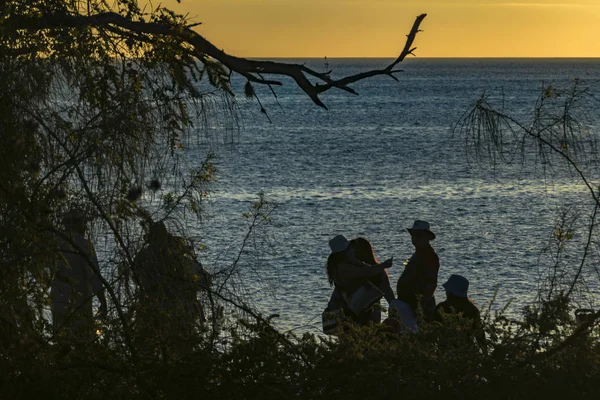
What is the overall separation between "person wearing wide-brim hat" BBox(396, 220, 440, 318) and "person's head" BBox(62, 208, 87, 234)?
3211 millimetres

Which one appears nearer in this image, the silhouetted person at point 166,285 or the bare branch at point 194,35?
the silhouetted person at point 166,285

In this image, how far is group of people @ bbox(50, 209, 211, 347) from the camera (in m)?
5.48

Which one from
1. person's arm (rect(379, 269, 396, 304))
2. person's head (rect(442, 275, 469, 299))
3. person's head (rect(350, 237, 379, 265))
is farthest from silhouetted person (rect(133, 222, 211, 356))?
person's head (rect(350, 237, 379, 265))

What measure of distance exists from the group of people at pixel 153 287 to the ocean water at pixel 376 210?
49cm

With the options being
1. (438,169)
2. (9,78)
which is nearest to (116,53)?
(9,78)

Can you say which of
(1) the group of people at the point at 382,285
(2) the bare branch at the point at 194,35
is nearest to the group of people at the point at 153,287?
(2) the bare branch at the point at 194,35

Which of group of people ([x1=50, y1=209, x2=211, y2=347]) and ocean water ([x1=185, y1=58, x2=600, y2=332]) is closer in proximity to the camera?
group of people ([x1=50, y1=209, x2=211, y2=347])

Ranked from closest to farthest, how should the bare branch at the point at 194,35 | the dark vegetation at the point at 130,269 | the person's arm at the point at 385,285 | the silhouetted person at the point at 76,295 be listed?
the dark vegetation at the point at 130,269 → the silhouetted person at the point at 76,295 → the bare branch at the point at 194,35 → the person's arm at the point at 385,285

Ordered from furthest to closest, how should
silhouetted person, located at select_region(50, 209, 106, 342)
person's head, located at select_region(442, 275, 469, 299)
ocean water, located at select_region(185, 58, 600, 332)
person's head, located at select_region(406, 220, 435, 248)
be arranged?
ocean water, located at select_region(185, 58, 600, 332) → person's head, located at select_region(406, 220, 435, 248) → person's head, located at select_region(442, 275, 469, 299) → silhouetted person, located at select_region(50, 209, 106, 342)

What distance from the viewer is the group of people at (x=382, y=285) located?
7398 millimetres

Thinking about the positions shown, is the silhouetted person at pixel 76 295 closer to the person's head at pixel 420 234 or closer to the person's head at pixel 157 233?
the person's head at pixel 157 233

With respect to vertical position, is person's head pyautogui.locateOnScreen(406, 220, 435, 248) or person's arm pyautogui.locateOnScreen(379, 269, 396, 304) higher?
person's head pyautogui.locateOnScreen(406, 220, 435, 248)

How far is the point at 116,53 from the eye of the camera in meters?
6.18

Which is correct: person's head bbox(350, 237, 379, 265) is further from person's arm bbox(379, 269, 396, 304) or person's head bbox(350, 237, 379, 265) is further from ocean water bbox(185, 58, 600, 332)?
ocean water bbox(185, 58, 600, 332)
